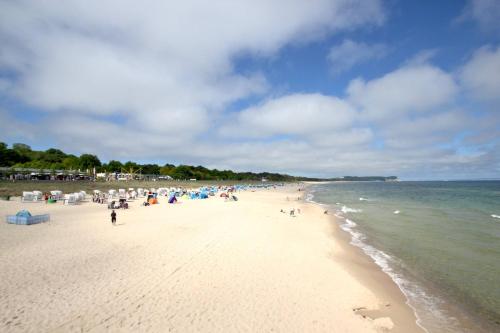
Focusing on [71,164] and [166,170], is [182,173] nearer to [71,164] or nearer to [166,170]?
[166,170]

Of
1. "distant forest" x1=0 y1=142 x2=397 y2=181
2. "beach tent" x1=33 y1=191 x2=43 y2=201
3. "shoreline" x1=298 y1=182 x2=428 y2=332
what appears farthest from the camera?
"distant forest" x1=0 y1=142 x2=397 y2=181

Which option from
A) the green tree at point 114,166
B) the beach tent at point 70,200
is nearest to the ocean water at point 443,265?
the beach tent at point 70,200

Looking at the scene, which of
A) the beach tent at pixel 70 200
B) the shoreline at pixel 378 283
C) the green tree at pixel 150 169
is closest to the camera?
the shoreline at pixel 378 283

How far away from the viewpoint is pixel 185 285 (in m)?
8.29

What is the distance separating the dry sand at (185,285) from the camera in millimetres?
6430

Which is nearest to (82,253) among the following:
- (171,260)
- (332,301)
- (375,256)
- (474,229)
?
(171,260)

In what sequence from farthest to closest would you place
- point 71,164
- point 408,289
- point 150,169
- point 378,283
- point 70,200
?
point 150,169 → point 71,164 → point 70,200 → point 378,283 → point 408,289

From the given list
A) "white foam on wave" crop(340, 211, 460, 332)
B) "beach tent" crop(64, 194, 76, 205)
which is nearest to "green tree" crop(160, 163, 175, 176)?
"beach tent" crop(64, 194, 76, 205)

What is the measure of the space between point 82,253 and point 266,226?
11146 mm

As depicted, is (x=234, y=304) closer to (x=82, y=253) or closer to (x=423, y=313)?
(x=423, y=313)

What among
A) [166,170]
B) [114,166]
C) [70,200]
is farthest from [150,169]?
[70,200]

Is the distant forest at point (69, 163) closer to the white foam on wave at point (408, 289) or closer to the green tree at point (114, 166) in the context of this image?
the green tree at point (114, 166)

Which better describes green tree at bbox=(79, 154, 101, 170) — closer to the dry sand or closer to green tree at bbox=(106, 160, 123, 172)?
green tree at bbox=(106, 160, 123, 172)

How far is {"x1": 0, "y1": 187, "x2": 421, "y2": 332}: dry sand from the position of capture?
6430 mm
